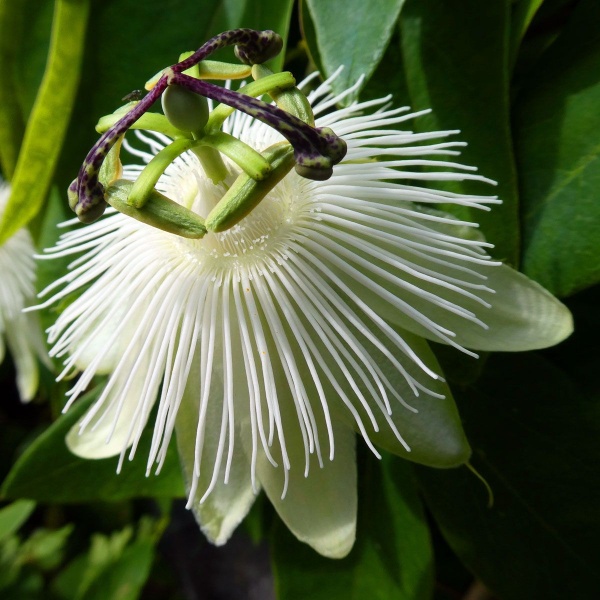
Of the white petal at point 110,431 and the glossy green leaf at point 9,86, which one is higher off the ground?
the glossy green leaf at point 9,86

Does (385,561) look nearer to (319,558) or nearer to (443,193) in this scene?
(319,558)

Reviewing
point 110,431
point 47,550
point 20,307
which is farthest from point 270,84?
point 47,550

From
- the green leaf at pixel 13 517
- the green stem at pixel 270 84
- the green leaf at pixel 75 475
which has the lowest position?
the green leaf at pixel 13 517

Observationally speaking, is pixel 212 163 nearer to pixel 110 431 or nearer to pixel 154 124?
pixel 154 124

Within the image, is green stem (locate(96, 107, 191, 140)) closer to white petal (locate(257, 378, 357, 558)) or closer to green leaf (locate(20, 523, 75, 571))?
white petal (locate(257, 378, 357, 558))

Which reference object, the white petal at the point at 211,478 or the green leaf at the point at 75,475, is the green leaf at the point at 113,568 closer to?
the green leaf at the point at 75,475

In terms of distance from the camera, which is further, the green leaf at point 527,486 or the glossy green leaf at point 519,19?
the green leaf at point 527,486

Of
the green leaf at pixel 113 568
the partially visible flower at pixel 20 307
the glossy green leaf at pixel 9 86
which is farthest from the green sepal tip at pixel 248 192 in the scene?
the green leaf at pixel 113 568
